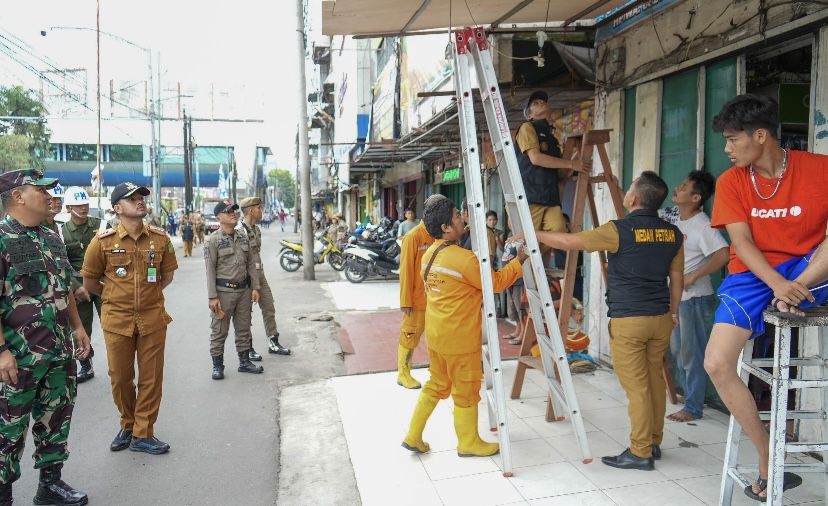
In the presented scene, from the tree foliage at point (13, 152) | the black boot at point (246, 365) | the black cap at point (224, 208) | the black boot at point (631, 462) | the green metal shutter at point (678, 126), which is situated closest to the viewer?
the black boot at point (631, 462)

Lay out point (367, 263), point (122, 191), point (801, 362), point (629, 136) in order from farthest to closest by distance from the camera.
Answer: point (367, 263) < point (629, 136) < point (122, 191) < point (801, 362)

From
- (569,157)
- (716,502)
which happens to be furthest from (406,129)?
(716,502)

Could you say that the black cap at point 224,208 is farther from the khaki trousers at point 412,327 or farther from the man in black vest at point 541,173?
the man in black vest at point 541,173

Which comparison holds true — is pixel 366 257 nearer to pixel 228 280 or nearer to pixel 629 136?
pixel 228 280

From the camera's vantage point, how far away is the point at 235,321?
625cm

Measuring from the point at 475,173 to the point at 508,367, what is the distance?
3.24 meters

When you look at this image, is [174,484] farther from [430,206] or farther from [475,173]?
[475,173]

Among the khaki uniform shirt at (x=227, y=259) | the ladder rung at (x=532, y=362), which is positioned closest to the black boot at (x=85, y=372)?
the khaki uniform shirt at (x=227, y=259)

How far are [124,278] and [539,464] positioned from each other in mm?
3247

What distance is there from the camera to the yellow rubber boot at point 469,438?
3.86 meters

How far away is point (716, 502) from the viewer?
10.8 feet

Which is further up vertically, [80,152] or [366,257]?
[80,152]

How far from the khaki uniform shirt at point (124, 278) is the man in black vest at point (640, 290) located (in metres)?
2.89

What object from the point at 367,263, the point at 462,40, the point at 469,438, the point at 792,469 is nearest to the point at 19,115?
the point at 367,263
